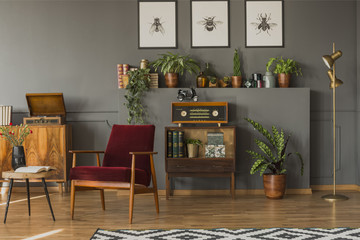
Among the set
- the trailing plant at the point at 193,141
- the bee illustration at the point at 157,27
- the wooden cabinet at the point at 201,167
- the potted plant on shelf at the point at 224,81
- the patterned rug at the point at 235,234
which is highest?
the bee illustration at the point at 157,27

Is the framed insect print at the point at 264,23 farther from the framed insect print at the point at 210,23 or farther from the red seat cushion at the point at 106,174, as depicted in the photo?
the red seat cushion at the point at 106,174

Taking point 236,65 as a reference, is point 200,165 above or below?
below

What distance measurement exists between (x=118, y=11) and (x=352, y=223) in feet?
12.9

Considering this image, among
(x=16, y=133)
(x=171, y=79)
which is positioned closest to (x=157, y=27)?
(x=171, y=79)

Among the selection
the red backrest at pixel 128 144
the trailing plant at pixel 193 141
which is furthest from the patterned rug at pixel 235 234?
the trailing plant at pixel 193 141

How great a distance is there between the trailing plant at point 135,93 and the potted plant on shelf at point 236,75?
3.64 feet

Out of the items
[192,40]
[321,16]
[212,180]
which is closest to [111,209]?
[212,180]

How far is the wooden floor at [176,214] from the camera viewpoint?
3.69 m

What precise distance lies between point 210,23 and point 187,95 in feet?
3.58

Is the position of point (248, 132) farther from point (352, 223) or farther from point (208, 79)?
point (352, 223)

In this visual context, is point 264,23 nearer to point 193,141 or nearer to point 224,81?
point 224,81

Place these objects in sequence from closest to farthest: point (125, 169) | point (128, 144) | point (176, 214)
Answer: point (125, 169), point (176, 214), point (128, 144)

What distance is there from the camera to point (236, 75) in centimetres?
563

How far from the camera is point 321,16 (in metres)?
5.79
